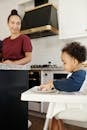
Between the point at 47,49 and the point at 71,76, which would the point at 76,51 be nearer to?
the point at 71,76

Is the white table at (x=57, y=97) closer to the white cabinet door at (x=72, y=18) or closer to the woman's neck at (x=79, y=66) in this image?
the woman's neck at (x=79, y=66)

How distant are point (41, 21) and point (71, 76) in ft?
8.59

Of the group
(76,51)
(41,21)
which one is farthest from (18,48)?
(41,21)

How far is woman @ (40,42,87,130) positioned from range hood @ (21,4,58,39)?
6.77 feet

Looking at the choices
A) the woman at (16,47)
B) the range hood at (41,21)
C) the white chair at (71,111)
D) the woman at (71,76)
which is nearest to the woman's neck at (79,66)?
the woman at (71,76)

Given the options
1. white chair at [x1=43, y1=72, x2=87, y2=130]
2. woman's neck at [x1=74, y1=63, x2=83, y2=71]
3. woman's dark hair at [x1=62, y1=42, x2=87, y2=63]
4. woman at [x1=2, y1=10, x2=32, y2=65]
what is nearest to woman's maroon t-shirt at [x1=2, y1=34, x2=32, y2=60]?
woman at [x1=2, y1=10, x2=32, y2=65]

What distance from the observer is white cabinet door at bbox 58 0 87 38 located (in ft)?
10.4

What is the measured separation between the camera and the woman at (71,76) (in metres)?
1.17

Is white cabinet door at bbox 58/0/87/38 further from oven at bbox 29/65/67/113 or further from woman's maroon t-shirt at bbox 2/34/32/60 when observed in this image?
woman's maroon t-shirt at bbox 2/34/32/60

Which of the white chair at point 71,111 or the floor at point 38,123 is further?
the floor at point 38,123

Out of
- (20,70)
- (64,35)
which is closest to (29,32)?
(64,35)

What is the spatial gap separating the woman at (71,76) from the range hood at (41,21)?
6.77 feet

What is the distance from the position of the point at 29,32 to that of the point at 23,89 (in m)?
2.27

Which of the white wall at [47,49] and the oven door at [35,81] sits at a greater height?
the white wall at [47,49]
